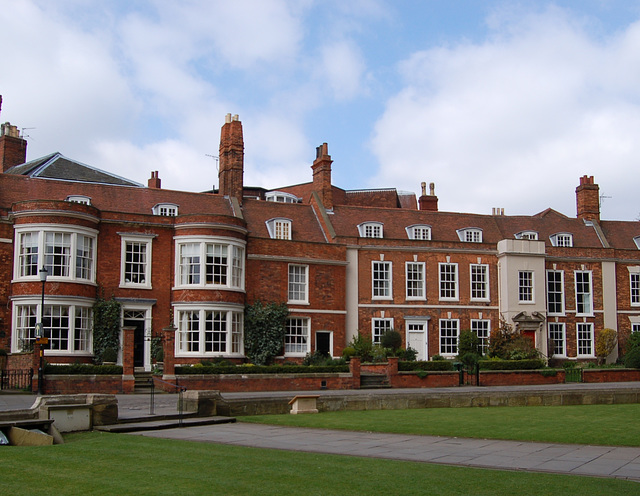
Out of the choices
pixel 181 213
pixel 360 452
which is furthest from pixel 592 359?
pixel 360 452

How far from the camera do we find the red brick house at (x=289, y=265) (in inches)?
1238

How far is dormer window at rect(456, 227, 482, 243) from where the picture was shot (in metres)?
Answer: 43.2

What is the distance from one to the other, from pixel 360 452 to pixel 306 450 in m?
1.03

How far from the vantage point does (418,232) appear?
1670 inches

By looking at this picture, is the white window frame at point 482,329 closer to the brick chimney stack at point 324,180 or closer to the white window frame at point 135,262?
the brick chimney stack at point 324,180

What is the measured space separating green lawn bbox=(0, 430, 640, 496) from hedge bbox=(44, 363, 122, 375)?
1393 centimetres

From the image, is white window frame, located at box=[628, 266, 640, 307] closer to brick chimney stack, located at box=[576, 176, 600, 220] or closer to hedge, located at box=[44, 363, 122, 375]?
brick chimney stack, located at box=[576, 176, 600, 220]

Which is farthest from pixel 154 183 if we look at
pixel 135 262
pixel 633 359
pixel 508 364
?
pixel 633 359

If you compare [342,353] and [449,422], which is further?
[342,353]

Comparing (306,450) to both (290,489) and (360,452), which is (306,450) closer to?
(360,452)

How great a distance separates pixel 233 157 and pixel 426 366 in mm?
15547

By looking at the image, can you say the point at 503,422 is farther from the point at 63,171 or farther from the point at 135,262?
the point at 63,171

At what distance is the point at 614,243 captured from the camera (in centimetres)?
4678

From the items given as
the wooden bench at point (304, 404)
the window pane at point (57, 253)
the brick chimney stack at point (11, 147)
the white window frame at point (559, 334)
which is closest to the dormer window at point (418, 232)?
the white window frame at point (559, 334)
